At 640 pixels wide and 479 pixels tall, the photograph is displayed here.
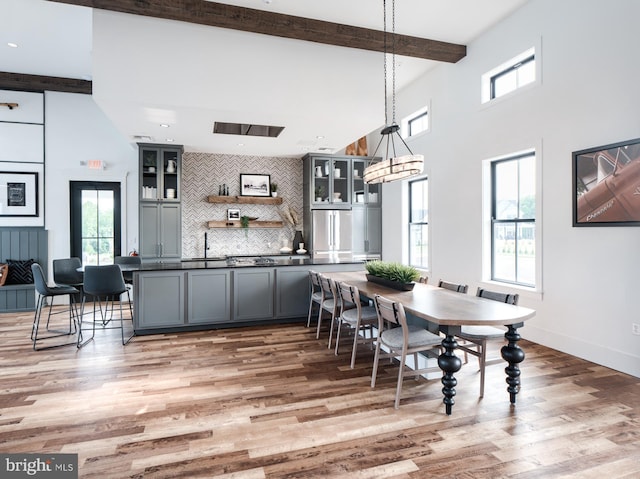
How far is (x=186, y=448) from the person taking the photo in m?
2.33

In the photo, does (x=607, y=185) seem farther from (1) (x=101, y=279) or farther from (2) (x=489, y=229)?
(1) (x=101, y=279)

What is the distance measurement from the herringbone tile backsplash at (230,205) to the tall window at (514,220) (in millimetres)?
4163

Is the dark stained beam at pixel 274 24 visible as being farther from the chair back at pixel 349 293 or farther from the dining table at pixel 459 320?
the dining table at pixel 459 320

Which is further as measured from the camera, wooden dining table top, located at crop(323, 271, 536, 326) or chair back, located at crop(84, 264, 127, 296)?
chair back, located at crop(84, 264, 127, 296)

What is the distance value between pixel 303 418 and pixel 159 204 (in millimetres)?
5368

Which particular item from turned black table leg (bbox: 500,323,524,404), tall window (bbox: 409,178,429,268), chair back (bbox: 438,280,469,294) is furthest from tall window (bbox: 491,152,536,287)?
turned black table leg (bbox: 500,323,524,404)

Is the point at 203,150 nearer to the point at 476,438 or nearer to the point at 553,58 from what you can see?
the point at 553,58

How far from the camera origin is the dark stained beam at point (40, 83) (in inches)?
252

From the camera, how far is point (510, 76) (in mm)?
4977

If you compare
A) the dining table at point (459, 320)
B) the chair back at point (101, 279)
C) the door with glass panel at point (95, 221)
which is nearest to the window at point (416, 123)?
the dining table at point (459, 320)

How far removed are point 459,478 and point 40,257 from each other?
7.53 meters

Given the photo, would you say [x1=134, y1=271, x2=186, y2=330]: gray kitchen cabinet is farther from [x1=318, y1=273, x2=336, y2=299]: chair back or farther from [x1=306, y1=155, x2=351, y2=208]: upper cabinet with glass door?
[x1=306, y1=155, x2=351, y2=208]: upper cabinet with glass door

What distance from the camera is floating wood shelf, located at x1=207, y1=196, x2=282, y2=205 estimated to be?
7.46 m

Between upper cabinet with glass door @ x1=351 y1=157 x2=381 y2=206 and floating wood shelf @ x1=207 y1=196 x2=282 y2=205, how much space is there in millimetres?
1618
